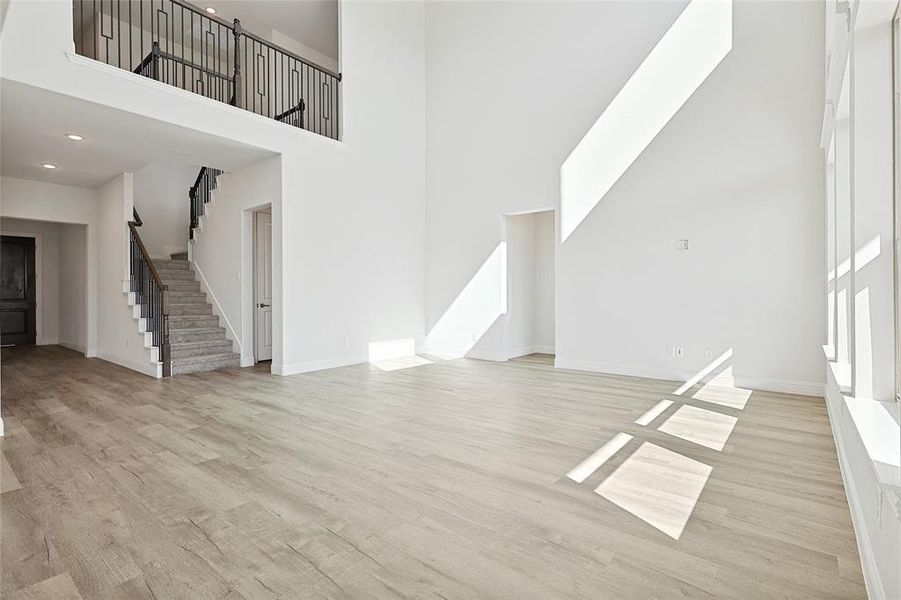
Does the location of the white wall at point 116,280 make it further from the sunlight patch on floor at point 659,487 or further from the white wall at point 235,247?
the sunlight patch on floor at point 659,487

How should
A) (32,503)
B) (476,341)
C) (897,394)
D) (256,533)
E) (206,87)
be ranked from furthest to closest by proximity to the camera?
(206,87) < (476,341) < (32,503) < (256,533) < (897,394)

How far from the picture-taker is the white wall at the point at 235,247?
6.88 m

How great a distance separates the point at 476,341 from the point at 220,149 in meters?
4.64

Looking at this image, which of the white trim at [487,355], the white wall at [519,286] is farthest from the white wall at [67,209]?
the white wall at [519,286]

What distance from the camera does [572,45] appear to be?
677cm

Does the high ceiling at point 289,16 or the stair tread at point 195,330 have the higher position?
the high ceiling at point 289,16

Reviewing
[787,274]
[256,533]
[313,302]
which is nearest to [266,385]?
[313,302]

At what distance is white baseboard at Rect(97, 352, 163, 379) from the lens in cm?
638

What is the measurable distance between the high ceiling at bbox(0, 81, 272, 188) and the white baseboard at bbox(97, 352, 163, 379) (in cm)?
282

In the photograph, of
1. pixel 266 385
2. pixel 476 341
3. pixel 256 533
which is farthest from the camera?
pixel 476 341

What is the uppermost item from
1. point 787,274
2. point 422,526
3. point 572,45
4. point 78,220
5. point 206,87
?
point 206,87

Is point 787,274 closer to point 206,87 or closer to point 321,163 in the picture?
point 321,163

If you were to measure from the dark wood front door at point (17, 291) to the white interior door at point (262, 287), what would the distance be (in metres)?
5.97

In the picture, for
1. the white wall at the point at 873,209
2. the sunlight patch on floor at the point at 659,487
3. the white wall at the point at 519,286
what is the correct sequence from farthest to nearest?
the white wall at the point at 519,286 < the sunlight patch on floor at the point at 659,487 < the white wall at the point at 873,209
